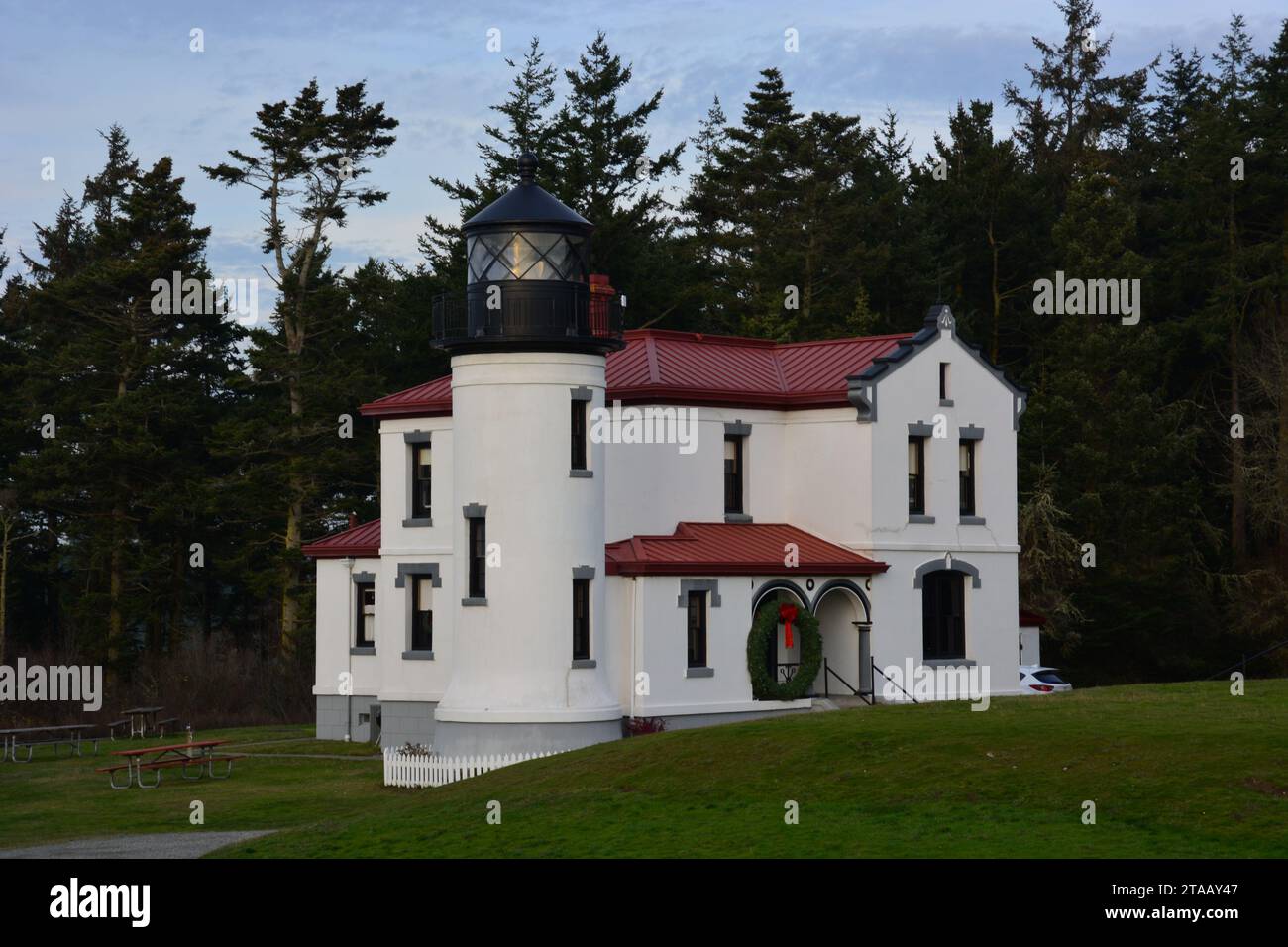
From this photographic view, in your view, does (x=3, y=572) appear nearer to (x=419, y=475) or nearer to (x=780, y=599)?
(x=419, y=475)

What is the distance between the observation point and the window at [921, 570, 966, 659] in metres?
40.8

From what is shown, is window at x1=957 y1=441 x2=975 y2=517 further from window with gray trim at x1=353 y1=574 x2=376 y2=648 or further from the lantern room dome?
window with gray trim at x1=353 y1=574 x2=376 y2=648

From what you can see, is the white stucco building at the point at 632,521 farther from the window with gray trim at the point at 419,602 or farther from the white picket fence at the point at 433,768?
the white picket fence at the point at 433,768

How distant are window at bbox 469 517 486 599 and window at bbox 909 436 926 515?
34.9 ft

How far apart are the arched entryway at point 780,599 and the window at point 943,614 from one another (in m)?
3.51

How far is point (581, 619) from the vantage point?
34875mm

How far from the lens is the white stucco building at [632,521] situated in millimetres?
34312

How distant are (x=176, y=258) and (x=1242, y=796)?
1749 inches

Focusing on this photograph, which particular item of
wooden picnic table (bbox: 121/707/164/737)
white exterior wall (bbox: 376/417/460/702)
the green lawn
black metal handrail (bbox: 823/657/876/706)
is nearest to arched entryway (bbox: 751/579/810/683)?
black metal handrail (bbox: 823/657/876/706)

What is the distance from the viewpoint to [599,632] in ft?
115

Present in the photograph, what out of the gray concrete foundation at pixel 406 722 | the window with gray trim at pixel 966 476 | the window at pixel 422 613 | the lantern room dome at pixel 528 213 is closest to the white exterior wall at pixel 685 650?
the gray concrete foundation at pixel 406 722
